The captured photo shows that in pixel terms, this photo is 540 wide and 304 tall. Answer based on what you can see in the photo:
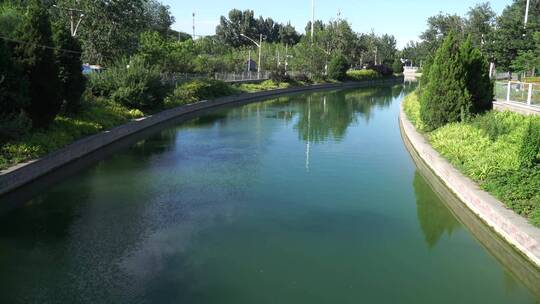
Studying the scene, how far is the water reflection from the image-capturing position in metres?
11.2

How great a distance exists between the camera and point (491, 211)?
428 inches

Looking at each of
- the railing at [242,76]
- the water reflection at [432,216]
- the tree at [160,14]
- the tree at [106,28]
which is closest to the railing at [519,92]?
the water reflection at [432,216]

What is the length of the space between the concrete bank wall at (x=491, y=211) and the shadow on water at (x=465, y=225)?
0.12 metres

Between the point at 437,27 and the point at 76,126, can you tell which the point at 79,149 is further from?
the point at 437,27

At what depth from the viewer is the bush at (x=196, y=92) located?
3145 centimetres

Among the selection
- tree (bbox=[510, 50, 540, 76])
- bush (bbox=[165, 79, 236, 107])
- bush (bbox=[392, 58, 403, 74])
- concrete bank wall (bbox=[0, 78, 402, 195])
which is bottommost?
concrete bank wall (bbox=[0, 78, 402, 195])

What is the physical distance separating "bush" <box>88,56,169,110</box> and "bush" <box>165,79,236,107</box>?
3672mm

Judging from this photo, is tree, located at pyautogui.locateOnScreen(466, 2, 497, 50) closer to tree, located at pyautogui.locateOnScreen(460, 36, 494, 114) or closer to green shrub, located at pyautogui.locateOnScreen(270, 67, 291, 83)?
green shrub, located at pyautogui.locateOnScreen(270, 67, 291, 83)

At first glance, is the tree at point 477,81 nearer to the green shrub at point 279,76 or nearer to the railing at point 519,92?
the railing at point 519,92

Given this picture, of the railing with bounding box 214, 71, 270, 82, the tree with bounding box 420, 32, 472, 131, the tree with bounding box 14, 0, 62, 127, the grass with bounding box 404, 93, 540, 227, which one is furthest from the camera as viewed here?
the railing with bounding box 214, 71, 270, 82

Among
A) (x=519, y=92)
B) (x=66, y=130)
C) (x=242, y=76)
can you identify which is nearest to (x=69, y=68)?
(x=66, y=130)

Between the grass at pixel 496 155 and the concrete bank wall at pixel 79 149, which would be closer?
the grass at pixel 496 155

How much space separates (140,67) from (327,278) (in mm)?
19542

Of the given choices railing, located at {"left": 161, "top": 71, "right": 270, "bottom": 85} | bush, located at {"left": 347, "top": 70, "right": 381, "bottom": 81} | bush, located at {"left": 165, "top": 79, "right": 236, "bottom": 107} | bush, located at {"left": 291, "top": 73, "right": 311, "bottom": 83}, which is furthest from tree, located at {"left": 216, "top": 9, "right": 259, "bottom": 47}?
bush, located at {"left": 165, "top": 79, "right": 236, "bottom": 107}
